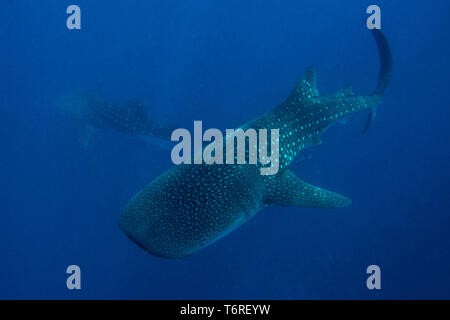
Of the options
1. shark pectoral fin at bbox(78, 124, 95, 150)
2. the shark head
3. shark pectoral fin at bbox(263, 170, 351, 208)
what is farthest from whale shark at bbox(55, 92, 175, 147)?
the shark head

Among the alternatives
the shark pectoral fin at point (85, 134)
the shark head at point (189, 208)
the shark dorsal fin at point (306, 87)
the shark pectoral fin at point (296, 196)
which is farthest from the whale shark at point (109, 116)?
the shark head at point (189, 208)

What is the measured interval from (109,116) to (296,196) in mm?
7575

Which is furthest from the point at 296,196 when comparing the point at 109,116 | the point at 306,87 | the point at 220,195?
the point at 109,116

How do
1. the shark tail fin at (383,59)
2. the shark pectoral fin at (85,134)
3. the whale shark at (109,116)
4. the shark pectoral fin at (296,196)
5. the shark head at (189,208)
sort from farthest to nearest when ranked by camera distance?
the shark pectoral fin at (85,134) → the whale shark at (109,116) → the shark tail fin at (383,59) → the shark pectoral fin at (296,196) → the shark head at (189,208)

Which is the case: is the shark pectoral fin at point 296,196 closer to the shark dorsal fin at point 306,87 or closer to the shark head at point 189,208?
the shark head at point 189,208

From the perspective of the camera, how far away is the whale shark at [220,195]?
2.80m

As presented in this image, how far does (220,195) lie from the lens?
3.15m

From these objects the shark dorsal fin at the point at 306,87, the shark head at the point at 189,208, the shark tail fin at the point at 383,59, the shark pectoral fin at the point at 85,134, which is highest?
the shark pectoral fin at the point at 85,134

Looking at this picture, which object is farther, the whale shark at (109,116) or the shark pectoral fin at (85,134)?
the shark pectoral fin at (85,134)

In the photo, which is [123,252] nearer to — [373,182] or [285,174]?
[285,174]

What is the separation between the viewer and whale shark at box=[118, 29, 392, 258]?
280cm

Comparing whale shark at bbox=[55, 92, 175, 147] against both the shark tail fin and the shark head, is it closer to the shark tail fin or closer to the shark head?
the shark tail fin
